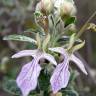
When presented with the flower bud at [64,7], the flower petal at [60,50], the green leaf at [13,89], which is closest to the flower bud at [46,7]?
the flower bud at [64,7]

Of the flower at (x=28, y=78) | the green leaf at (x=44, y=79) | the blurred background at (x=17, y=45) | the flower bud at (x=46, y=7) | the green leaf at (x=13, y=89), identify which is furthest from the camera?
the blurred background at (x=17, y=45)

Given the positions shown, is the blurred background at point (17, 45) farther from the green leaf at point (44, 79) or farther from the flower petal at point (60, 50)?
the flower petal at point (60, 50)

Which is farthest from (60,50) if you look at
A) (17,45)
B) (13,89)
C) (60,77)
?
(17,45)

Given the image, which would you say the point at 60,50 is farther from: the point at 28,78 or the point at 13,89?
the point at 13,89

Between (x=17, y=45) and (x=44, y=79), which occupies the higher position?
(x=44, y=79)

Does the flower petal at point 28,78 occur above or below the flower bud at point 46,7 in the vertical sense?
below

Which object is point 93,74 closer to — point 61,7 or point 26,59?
point 26,59

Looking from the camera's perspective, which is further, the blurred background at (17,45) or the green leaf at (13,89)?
the blurred background at (17,45)
